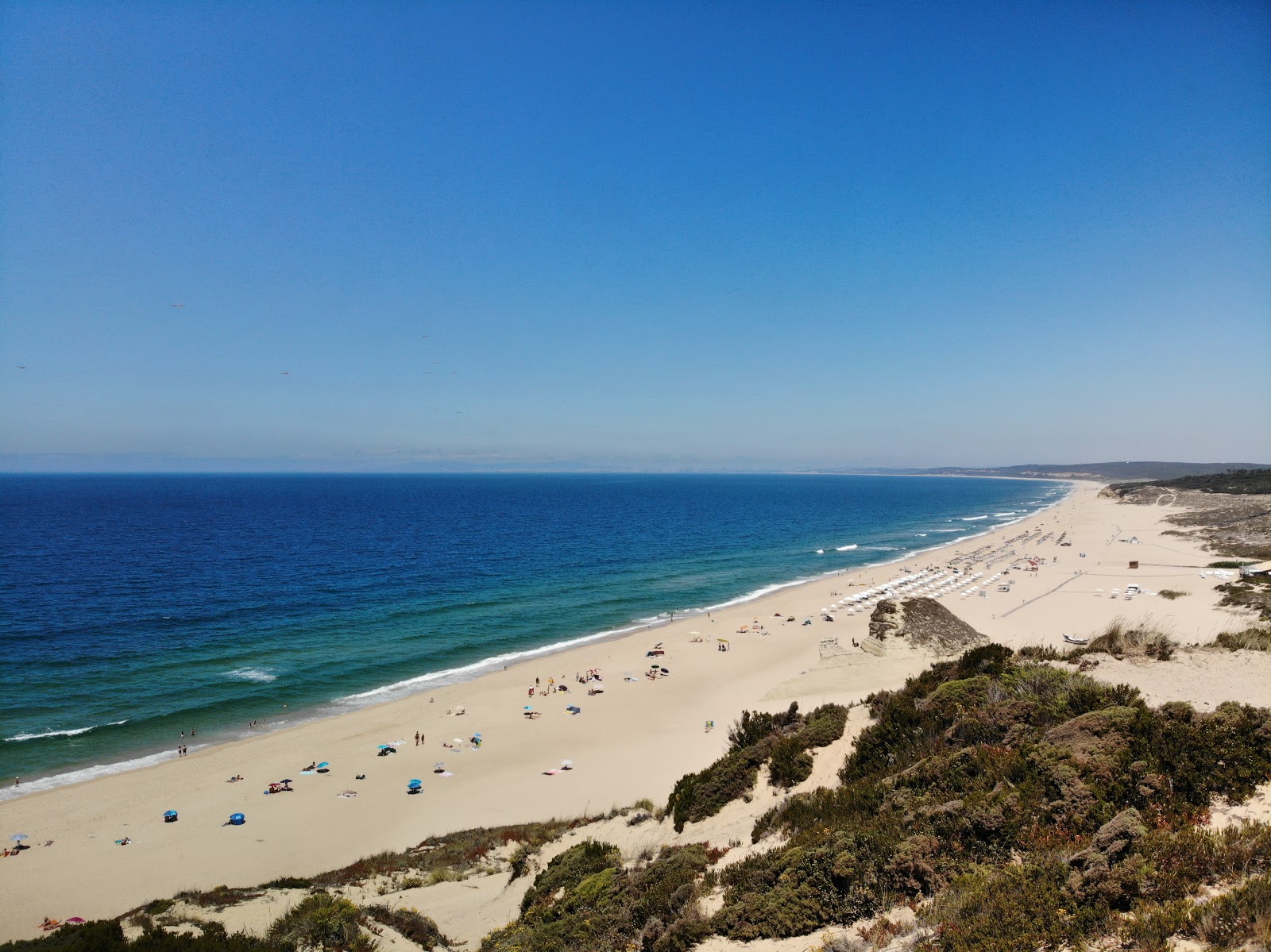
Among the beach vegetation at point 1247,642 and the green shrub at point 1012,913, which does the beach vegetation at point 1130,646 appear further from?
the green shrub at point 1012,913

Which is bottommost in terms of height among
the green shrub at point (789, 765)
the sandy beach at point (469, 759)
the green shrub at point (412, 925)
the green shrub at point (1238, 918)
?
the sandy beach at point (469, 759)

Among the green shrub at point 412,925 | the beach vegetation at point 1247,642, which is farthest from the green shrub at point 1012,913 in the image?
the beach vegetation at point 1247,642

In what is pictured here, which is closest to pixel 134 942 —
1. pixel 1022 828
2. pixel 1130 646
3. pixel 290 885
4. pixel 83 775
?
pixel 290 885

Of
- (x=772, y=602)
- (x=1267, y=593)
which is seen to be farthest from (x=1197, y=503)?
(x=772, y=602)

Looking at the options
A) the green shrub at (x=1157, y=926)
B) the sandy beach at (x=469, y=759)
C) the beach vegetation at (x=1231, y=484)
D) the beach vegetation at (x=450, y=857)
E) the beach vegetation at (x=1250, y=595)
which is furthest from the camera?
the beach vegetation at (x=1231, y=484)

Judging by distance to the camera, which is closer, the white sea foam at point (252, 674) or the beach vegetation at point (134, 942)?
the beach vegetation at point (134, 942)

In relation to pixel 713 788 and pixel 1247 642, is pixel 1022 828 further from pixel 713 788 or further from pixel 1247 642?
pixel 1247 642

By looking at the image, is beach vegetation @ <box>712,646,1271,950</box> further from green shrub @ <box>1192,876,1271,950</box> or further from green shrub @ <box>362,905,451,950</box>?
green shrub @ <box>362,905,451,950</box>

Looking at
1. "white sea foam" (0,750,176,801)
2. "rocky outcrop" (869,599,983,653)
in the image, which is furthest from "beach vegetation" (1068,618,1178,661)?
"white sea foam" (0,750,176,801)
